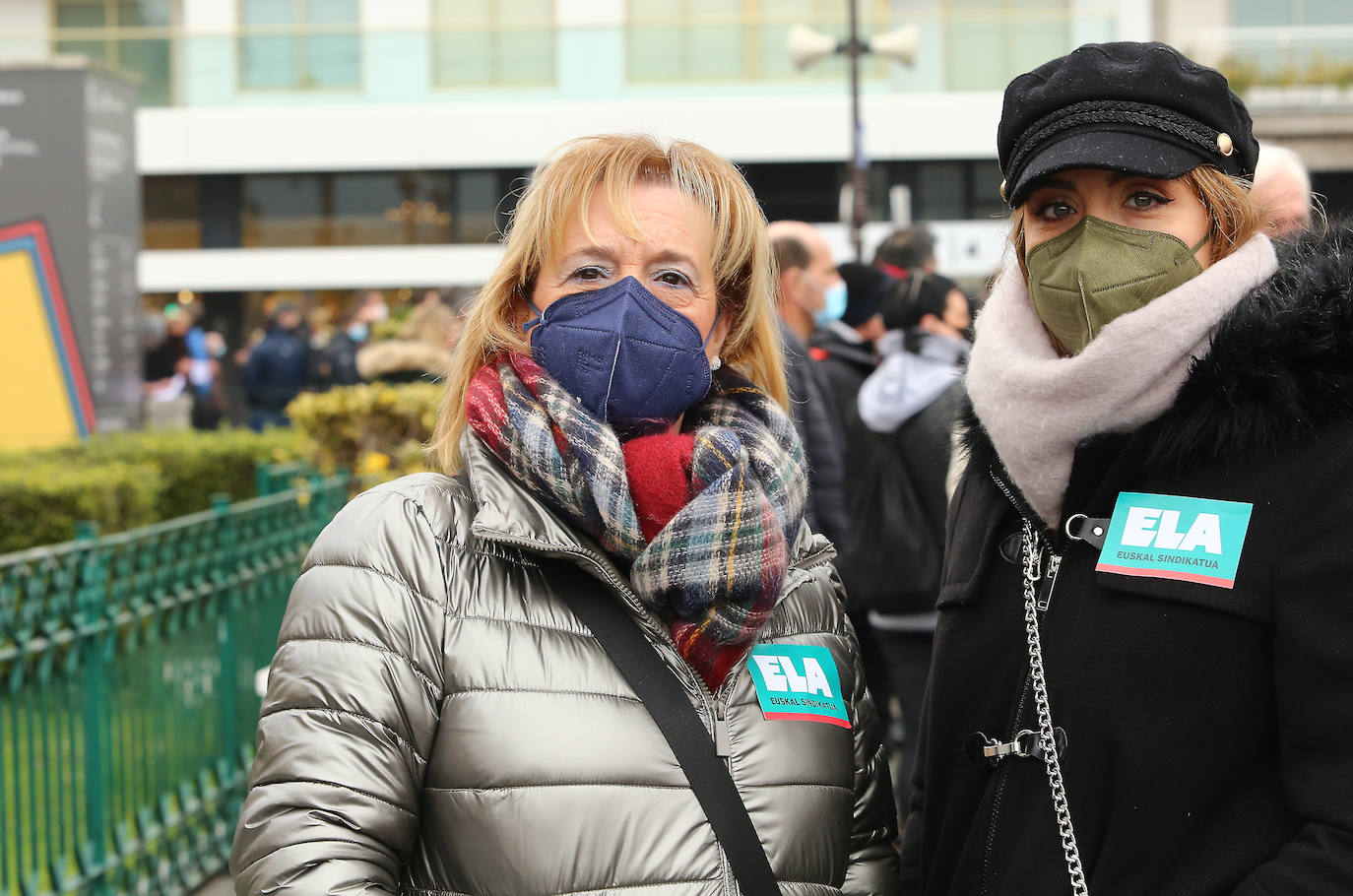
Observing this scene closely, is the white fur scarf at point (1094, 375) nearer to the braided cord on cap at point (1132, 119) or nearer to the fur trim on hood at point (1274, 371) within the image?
the fur trim on hood at point (1274, 371)

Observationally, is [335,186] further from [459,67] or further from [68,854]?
[68,854]

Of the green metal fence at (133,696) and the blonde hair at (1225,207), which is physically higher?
the blonde hair at (1225,207)

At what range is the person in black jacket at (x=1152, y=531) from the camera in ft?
6.01

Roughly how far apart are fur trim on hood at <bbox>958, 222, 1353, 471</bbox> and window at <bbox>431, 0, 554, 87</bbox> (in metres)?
25.5

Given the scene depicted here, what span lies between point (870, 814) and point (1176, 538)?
77 cm

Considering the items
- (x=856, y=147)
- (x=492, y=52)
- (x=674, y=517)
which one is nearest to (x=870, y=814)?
(x=674, y=517)

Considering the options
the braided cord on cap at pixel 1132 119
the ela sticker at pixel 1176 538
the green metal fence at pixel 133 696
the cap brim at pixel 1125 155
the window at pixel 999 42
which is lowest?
the green metal fence at pixel 133 696

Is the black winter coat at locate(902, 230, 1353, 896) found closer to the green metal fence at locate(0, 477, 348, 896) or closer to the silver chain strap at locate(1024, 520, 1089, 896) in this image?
the silver chain strap at locate(1024, 520, 1089, 896)


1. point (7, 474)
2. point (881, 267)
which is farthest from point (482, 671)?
point (7, 474)

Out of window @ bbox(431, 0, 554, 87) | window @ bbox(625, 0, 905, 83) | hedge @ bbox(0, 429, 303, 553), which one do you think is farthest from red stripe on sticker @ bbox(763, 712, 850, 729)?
window @ bbox(431, 0, 554, 87)

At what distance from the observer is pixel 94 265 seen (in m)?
9.77

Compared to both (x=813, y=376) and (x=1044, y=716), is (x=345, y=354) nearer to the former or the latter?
(x=813, y=376)

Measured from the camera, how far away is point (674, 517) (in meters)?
2.12

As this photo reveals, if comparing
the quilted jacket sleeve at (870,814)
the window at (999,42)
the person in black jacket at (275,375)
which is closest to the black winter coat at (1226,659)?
the quilted jacket sleeve at (870,814)
